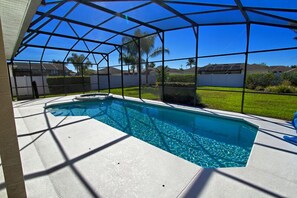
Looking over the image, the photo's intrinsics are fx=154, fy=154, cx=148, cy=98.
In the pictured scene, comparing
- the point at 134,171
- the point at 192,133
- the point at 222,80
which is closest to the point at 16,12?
the point at 134,171

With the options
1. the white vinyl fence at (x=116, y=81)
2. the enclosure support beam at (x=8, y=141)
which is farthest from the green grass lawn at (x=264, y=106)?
the white vinyl fence at (x=116, y=81)

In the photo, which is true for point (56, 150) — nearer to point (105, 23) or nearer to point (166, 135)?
point (166, 135)

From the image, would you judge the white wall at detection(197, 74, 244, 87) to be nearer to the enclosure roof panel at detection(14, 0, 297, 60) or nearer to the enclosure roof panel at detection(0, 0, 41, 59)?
the enclosure roof panel at detection(14, 0, 297, 60)

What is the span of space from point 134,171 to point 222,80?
716 inches

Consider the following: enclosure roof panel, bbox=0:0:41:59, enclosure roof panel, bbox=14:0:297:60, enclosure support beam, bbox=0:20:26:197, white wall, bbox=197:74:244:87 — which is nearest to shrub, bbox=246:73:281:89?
white wall, bbox=197:74:244:87

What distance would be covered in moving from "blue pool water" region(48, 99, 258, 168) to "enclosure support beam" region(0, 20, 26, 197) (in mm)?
2756

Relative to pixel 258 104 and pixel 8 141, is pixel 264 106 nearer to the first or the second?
pixel 258 104

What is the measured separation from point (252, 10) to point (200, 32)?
2.62 m

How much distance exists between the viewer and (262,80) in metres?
12.8

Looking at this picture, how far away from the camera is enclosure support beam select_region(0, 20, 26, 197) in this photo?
1.30 metres

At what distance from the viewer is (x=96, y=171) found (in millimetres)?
2289

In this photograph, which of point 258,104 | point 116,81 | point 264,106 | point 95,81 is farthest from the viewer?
point 116,81

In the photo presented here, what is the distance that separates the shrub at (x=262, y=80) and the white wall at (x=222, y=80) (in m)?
2.89

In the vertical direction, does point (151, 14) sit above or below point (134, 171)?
above
